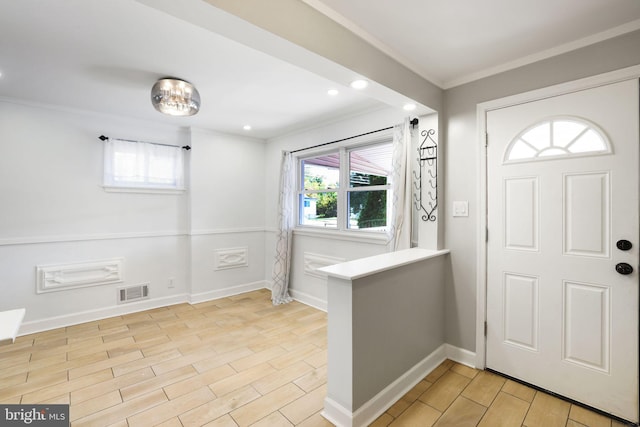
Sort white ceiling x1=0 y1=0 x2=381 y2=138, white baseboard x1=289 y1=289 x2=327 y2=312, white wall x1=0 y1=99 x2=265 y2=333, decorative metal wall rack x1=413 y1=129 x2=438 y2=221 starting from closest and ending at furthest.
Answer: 1. white ceiling x1=0 y1=0 x2=381 y2=138
2. decorative metal wall rack x1=413 y1=129 x2=438 y2=221
3. white wall x1=0 y1=99 x2=265 y2=333
4. white baseboard x1=289 y1=289 x2=327 y2=312

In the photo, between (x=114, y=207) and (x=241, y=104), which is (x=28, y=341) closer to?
(x=114, y=207)

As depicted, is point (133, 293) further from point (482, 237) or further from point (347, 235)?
point (482, 237)

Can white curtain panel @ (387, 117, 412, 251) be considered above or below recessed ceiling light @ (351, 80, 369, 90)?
below

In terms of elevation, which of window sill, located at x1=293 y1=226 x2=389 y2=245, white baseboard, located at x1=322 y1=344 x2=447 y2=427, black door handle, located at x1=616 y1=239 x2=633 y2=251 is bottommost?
white baseboard, located at x1=322 y1=344 x2=447 y2=427

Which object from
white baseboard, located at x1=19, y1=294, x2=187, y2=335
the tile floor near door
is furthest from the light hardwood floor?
white baseboard, located at x1=19, y1=294, x2=187, y2=335

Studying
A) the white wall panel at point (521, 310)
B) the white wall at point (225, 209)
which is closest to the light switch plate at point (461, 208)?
the white wall panel at point (521, 310)

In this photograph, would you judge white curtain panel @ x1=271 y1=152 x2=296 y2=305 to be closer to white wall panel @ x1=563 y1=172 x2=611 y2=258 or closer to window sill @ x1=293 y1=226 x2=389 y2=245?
window sill @ x1=293 y1=226 x2=389 y2=245

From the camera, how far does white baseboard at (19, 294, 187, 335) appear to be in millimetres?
3037

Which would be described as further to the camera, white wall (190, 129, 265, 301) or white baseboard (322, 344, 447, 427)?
white wall (190, 129, 265, 301)

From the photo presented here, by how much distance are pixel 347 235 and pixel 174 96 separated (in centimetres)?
222

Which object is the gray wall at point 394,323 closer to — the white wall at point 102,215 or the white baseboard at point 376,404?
the white baseboard at point 376,404

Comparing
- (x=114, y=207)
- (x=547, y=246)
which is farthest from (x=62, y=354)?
(x=547, y=246)

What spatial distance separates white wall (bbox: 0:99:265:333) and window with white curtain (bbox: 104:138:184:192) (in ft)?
0.32

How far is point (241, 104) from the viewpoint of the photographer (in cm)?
302
